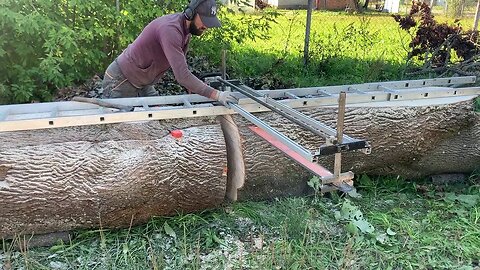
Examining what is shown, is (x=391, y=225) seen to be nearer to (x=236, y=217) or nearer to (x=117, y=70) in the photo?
(x=236, y=217)

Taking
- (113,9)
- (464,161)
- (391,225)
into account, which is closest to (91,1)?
(113,9)

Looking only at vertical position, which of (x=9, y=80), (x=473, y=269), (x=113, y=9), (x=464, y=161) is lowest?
(x=473, y=269)

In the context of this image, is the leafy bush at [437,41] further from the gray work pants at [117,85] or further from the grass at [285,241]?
the gray work pants at [117,85]

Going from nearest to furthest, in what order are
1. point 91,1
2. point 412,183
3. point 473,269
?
point 473,269, point 412,183, point 91,1

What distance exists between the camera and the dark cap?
338 centimetres

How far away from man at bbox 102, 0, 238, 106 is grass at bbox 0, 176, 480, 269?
956mm

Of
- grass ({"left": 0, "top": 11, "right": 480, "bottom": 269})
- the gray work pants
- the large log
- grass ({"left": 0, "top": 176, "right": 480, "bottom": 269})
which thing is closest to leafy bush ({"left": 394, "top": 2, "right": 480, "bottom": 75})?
the large log

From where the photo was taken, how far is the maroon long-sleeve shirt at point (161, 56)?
3.37 meters

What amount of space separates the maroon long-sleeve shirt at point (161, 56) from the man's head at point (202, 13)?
8 cm

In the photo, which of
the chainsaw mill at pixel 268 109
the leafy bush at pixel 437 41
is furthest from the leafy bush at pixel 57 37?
the leafy bush at pixel 437 41

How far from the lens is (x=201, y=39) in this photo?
602 cm

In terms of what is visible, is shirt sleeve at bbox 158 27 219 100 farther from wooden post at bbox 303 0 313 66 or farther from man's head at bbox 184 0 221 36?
wooden post at bbox 303 0 313 66

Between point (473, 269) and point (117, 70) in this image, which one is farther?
point (117, 70)

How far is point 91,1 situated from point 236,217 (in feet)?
9.25
